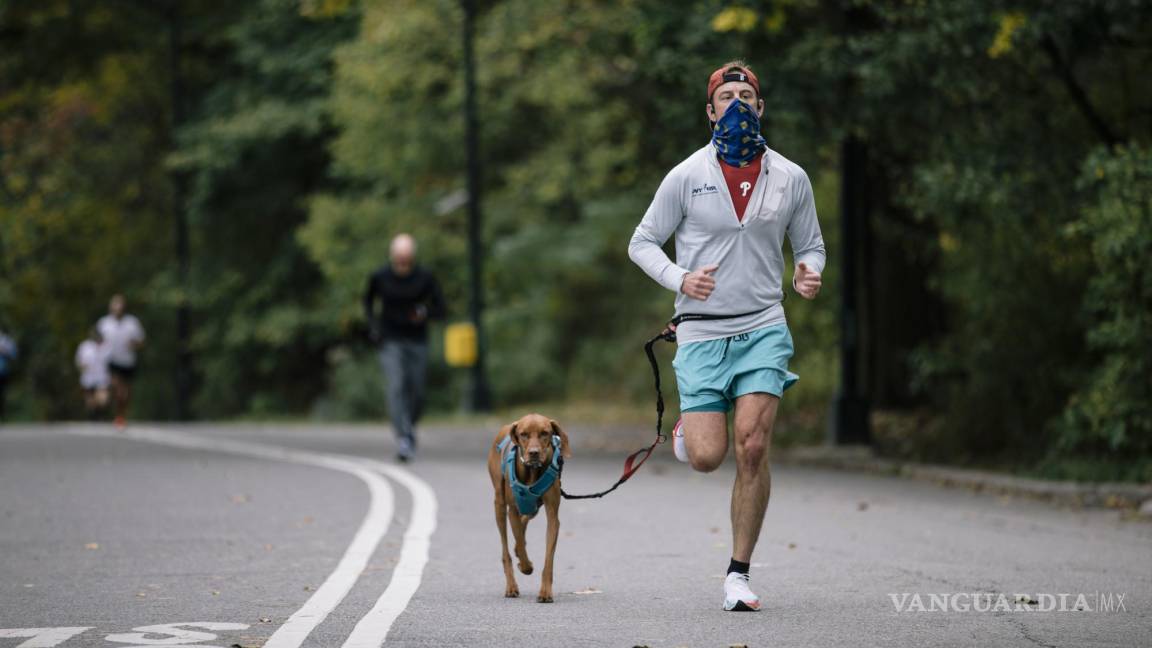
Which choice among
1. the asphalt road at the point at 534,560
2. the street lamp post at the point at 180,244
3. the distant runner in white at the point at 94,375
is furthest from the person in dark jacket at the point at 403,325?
the street lamp post at the point at 180,244

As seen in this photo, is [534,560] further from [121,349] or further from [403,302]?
[121,349]

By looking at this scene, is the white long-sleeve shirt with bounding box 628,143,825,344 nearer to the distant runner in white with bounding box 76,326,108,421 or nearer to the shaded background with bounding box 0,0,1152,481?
the shaded background with bounding box 0,0,1152,481

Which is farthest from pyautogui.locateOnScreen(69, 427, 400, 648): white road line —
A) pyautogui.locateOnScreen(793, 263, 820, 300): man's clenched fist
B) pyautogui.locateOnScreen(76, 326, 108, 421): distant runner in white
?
pyautogui.locateOnScreen(76, 326, 108, 421): distant runner in white

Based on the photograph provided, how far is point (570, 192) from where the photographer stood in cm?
3109

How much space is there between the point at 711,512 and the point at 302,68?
23.8 metres

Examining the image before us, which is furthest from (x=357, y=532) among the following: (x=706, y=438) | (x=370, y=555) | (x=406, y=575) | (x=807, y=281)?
(x=807, y=281)

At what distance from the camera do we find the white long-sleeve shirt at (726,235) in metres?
7.45

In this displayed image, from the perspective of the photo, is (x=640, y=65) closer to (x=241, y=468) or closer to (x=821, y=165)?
(x=821, y=165)

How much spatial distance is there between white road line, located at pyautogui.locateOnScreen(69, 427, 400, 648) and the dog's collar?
0.88m

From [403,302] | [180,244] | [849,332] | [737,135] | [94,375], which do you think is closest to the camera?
[737,135]

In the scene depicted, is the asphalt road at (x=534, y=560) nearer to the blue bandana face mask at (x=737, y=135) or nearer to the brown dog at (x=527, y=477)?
the brown dog at (x=527, y=477)

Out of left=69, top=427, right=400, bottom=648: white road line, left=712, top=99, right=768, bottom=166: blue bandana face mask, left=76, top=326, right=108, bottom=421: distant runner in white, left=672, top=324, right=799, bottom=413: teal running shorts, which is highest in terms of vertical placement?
left=712, top=99, right=768, bottom=166: blue bandana face mask

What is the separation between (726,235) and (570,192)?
23.7 metres

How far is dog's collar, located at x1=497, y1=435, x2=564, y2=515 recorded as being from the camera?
7.60m
